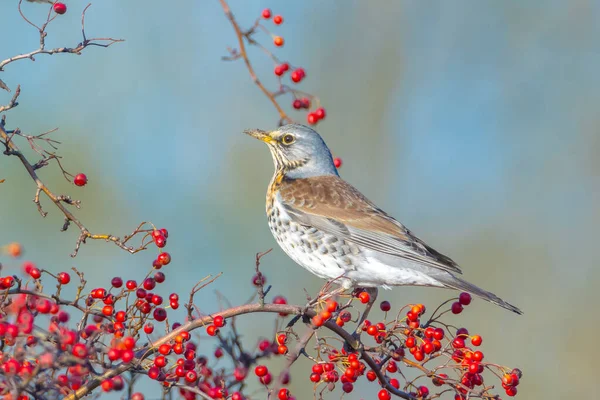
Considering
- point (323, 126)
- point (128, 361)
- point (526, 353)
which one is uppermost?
point (323, 126)

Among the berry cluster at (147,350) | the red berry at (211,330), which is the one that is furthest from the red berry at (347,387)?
the red berry at (211,330)

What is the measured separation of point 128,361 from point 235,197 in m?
4.58

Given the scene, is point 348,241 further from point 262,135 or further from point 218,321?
point 218,321

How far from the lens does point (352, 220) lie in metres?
4.12

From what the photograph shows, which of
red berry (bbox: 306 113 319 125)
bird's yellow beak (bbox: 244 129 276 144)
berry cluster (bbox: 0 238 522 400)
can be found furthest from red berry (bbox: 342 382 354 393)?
bird's yellow beak (bbox: 244 129 276 144)

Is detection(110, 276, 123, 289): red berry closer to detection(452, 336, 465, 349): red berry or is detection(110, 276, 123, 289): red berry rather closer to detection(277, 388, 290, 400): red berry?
detection(277, 388, 290, 400): red berry

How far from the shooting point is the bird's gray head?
4621 mm

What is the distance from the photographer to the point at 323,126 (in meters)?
6.81

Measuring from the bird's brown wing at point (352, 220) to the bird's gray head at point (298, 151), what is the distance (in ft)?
0.80

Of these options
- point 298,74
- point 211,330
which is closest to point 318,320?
point 211,330

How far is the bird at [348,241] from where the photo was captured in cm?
384

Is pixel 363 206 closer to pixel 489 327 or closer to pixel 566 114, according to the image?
pixel 489 327

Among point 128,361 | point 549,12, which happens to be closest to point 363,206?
point 128,361

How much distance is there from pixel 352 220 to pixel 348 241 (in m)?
0.16
